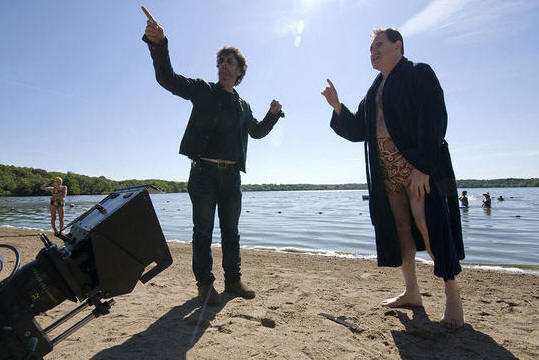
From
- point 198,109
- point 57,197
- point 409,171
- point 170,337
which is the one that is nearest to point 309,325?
point 170,337

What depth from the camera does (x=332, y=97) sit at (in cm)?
326

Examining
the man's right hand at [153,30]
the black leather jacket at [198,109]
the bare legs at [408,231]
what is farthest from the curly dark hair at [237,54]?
the bare legs at [408,231]

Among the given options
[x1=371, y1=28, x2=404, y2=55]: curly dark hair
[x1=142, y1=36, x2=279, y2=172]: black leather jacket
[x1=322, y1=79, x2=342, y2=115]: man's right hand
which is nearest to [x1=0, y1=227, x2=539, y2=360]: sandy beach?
[x1=142, y1=36, x2=279, y2=172]: black leather jacket

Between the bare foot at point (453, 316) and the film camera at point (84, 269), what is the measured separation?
2.23 m

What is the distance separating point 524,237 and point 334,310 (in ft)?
32.7

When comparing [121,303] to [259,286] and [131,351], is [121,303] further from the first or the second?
[259,286]

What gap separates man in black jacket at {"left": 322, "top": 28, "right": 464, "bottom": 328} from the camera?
97.8 inches

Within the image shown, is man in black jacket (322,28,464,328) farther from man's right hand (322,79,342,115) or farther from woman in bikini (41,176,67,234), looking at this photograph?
woman in bikini (41,176,67,234)

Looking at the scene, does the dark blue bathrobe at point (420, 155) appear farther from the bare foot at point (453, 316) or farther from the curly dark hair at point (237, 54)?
the curly dark hair at point (237, 54)

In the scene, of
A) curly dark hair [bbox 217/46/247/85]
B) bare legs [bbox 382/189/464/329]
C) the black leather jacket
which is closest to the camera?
bare legs [bbox 382/189/464/329]

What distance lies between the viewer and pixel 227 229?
11.4ft

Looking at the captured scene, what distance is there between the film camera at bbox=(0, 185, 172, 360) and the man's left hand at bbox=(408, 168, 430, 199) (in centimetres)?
199

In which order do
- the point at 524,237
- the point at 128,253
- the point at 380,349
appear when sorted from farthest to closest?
the point at 524,237
the point at 380,349
the point at 128,253

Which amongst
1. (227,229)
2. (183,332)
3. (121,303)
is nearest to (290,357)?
(183,332)
